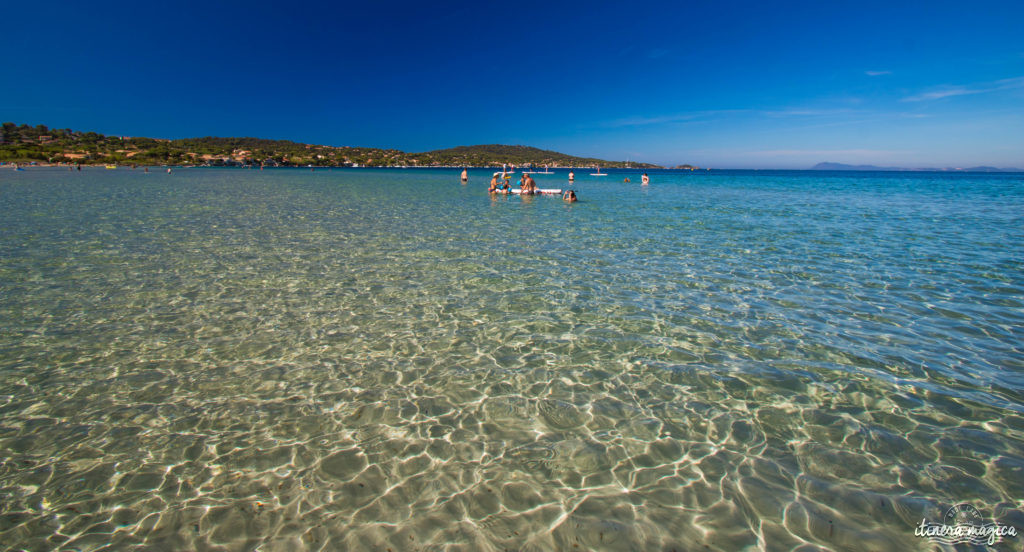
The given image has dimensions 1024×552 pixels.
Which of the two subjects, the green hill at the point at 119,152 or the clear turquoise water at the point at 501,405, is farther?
the green hill at the point at 119,152

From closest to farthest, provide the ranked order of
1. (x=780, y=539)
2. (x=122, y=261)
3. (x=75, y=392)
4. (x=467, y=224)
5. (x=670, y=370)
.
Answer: (x=780, y=539) → (x=75, y=392) → (x=670, y=370) → (x=122, y=261) → (x=467, y=224)

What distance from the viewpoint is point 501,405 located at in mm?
5703

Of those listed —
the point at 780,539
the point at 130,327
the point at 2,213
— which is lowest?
the point at 780,539

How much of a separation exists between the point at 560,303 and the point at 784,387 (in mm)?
4636

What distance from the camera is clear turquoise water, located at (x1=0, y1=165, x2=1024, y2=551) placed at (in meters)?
3.89

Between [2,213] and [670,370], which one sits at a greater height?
[2,213]

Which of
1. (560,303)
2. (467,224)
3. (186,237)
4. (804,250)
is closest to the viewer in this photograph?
(560,303)

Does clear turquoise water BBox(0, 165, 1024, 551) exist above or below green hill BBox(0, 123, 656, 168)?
below

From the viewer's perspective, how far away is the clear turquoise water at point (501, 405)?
3893 millimetres

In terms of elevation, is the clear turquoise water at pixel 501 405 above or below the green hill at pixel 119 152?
below

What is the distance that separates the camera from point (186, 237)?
16.8 m

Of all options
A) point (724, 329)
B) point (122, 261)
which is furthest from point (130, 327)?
point (724, 329)

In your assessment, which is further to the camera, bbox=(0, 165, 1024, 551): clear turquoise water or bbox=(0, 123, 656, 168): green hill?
bbox=(0, 123, 656, 168): green hill

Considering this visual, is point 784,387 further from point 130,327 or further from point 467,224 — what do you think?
point 467,224
